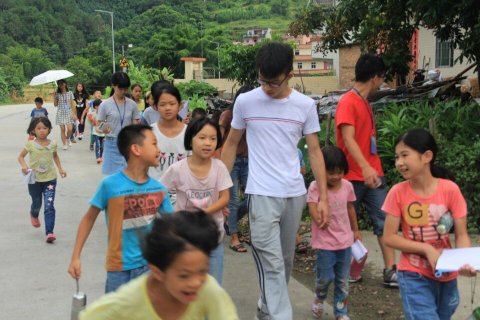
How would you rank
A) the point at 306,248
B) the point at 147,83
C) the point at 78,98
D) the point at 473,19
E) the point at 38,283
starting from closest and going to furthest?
the point at 38,283 → the point at 306,248 → the point at 473,19 → the point at 78,98 → the point at 147,83

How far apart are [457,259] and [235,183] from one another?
3804mm

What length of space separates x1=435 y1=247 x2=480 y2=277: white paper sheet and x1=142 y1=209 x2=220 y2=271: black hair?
4.50 ft

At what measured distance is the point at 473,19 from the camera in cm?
792

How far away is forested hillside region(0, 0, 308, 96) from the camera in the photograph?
62.2 metres

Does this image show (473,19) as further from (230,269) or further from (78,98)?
(78,98)

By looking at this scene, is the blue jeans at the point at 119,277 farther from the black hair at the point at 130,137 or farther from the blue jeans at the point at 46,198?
the blue jeans at the point at 46,198

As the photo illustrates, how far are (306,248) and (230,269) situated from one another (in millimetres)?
957

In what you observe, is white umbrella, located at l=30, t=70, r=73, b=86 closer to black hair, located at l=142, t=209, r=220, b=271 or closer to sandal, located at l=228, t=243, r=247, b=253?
sandal, located at l=228, t=243, r=247, b=253

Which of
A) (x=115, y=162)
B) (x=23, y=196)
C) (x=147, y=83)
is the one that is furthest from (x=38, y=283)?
(x=147, y=83)

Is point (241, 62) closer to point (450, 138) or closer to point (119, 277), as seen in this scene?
point (450, 138)

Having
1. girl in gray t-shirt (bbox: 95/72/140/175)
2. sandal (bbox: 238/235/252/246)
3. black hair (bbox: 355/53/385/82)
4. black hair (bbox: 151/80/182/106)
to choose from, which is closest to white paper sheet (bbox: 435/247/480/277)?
black hair (bbox: 355/53/385/82)

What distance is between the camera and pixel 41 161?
6.86m

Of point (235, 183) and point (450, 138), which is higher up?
point (450, 138)

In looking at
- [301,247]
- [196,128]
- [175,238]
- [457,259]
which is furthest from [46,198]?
[175,238]
